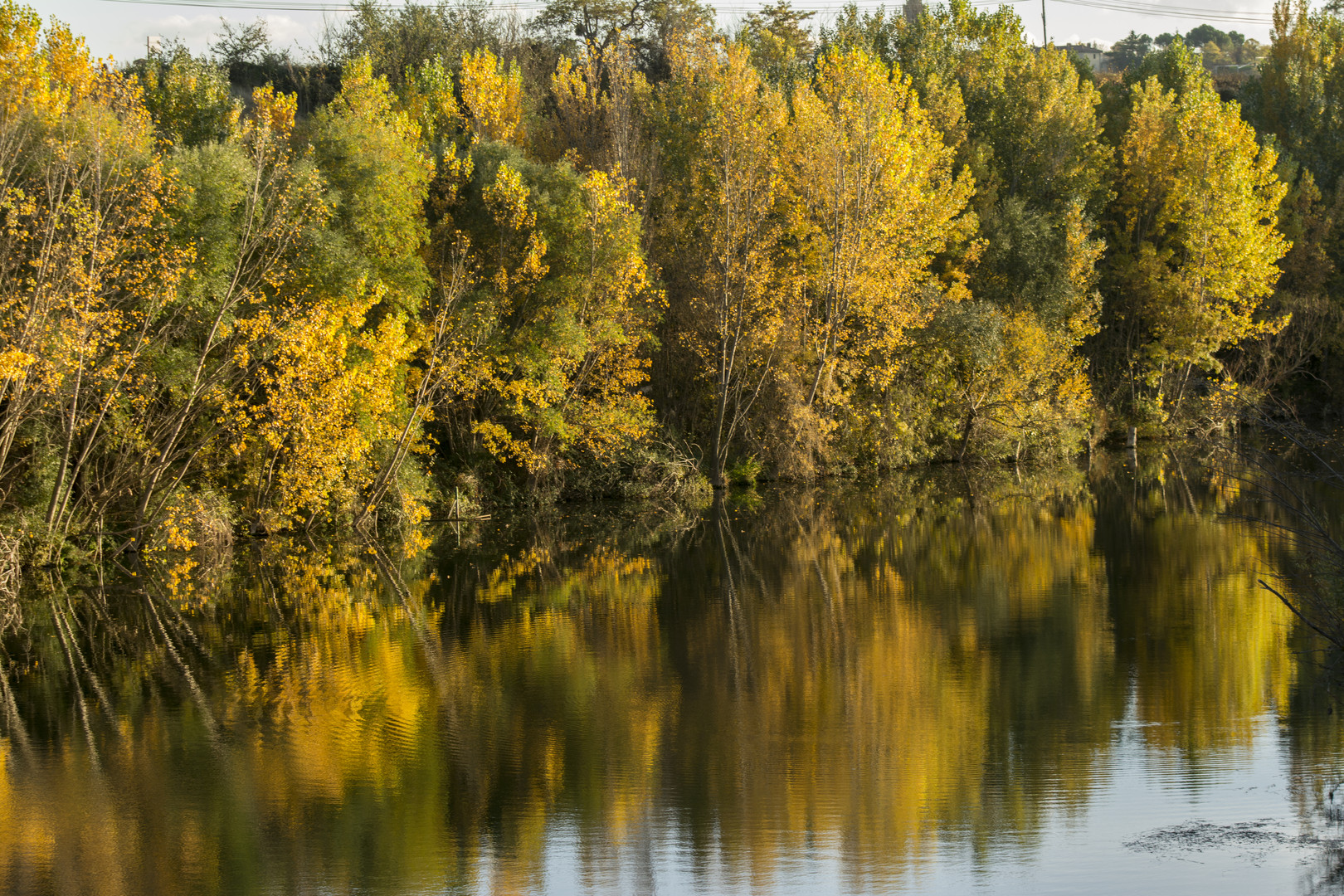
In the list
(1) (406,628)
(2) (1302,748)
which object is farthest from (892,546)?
(2) (1302,748)

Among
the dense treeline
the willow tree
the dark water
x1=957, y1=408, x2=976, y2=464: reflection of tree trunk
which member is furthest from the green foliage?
the willow tree

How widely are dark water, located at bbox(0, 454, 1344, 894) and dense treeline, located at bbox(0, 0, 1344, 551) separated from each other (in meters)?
4.36

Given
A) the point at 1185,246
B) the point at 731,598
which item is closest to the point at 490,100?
the point at 1185,246

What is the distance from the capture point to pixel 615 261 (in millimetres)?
31172

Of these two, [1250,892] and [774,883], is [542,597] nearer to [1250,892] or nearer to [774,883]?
[774,883]

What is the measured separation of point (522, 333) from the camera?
3023cm

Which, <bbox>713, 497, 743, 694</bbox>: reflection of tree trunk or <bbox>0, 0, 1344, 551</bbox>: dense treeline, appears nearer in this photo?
<bbox>713, 497, 743, 694</bbox>: reflection of tree trunk

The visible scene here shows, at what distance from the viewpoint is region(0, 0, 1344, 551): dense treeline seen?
22484 mm

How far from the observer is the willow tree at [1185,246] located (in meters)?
42.7

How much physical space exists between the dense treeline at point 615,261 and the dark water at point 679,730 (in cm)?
436

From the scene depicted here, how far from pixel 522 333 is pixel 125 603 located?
43.2 ft

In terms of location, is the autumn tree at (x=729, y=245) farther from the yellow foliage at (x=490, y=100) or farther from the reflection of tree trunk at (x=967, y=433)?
the reflection of tree trunk at (x=967, y=433)

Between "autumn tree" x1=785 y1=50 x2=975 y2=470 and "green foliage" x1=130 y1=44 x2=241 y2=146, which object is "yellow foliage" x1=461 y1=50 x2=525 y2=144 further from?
"autumn tree" x1=785 y1=50 x2=975 y2=470

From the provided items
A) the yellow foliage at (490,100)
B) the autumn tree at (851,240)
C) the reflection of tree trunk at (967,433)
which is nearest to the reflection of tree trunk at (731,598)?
the autumn tree at (851,240)
